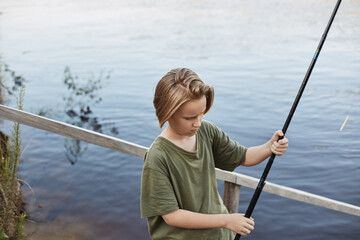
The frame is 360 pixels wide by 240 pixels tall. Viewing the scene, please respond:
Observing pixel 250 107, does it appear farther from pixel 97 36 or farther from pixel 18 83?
pixel 97 36

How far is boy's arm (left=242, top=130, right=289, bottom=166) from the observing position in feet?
5.86

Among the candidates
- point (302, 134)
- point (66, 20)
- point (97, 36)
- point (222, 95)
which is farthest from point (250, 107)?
point (66, 20)

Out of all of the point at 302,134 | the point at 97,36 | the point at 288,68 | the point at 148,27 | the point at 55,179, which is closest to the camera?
the point at 55,179

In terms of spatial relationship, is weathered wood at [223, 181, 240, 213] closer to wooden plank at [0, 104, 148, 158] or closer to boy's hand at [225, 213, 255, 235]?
wooden plank at [0, 104, 148, 158]

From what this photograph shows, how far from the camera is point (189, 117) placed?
5.45 ft

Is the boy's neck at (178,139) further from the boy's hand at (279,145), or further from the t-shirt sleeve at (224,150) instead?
the boy's hand at (279,145)

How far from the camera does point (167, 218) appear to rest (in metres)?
1.67

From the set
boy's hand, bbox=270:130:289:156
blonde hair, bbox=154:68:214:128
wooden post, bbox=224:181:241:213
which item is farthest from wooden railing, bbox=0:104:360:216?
blonde hair, bbox=154:68:214:128

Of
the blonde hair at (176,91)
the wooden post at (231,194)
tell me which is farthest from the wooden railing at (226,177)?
the blonde hair at (176,91)

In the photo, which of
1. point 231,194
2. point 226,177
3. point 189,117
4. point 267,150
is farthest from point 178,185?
point 231,194

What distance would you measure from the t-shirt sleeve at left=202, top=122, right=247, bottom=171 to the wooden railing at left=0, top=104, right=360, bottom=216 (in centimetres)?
81

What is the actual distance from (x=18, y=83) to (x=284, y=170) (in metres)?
6.51

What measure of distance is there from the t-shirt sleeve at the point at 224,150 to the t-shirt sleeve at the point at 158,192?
324 mm

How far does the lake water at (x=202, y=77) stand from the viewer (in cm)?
556
